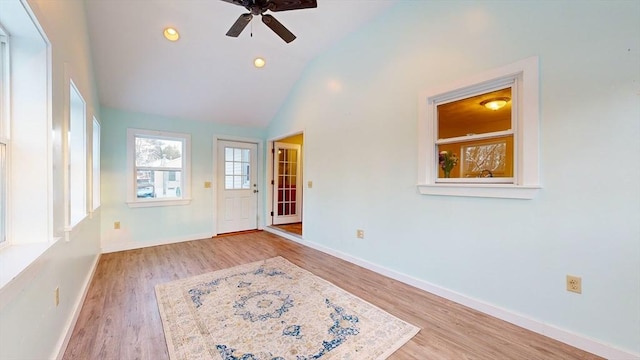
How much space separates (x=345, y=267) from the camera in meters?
3.16

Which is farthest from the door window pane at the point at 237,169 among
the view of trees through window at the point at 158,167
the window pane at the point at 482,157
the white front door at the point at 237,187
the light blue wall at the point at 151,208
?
the window pane at the point at 482,157

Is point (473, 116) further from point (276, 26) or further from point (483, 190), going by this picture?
point (276, 26)

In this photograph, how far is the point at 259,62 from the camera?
12.3 ft

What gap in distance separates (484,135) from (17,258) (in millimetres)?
3178

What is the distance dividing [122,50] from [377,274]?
4193mm

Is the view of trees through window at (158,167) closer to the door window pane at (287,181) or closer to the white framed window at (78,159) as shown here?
the white framed window at (78,159)

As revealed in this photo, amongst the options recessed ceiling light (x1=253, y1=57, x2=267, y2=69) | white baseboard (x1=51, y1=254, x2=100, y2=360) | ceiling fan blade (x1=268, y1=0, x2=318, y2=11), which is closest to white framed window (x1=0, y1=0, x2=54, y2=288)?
white baseboard (x1=51, y1=254, x2=100, y2=360)

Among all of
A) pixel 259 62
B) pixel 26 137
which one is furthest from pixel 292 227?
pixel 26 137

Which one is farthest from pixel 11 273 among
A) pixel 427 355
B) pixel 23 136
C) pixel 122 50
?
pixel 122 50

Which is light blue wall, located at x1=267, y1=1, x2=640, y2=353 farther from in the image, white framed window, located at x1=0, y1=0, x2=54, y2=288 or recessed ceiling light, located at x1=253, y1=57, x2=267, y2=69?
white framed window, located at x1=0, y1=0, x2=54, y2=288

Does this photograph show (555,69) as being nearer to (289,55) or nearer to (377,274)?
(377,274)

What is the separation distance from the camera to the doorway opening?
5449mm

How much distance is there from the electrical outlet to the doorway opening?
4.12m

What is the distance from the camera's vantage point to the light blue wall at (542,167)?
5.12ft
